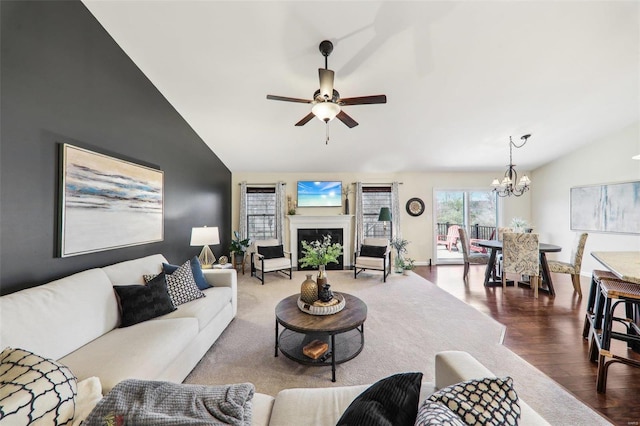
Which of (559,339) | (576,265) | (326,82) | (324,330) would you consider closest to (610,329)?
(559,339)

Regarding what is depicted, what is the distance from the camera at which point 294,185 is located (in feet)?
19.7

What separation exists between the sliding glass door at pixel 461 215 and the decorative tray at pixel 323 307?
465 cm

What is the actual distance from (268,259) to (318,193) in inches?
81.3

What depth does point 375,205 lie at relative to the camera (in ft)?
20.1

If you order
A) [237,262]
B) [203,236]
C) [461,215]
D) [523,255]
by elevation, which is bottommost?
[237,262]

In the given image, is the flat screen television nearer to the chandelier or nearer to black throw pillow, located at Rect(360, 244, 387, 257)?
black throw pillow, located at Rect(360, 244, 387, 257)

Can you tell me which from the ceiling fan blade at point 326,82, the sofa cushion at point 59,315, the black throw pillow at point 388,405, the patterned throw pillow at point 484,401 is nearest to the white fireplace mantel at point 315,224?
the ceiling fan blade at point 326,82

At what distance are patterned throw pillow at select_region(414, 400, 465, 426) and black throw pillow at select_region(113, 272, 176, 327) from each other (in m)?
2.22

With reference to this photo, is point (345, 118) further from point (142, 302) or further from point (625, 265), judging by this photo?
point (625, 265)

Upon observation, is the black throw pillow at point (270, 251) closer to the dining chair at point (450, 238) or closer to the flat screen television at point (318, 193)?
the flat screen television at point (318, 193)

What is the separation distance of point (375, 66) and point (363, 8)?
683mm

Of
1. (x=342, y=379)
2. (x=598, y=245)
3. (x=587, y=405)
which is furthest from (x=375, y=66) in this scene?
(x=598, y=245)

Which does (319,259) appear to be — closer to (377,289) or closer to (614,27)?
(377,289)

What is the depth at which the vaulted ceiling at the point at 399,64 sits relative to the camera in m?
2.18
